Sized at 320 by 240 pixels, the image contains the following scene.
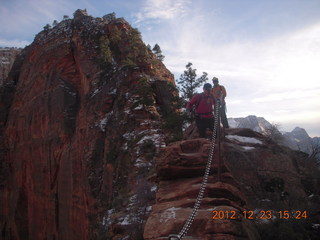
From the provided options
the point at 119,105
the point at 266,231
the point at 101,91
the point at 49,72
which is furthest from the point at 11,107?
the point at 266,231

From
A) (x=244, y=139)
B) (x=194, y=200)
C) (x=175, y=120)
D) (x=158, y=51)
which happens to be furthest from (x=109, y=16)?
(x=194, y=200)

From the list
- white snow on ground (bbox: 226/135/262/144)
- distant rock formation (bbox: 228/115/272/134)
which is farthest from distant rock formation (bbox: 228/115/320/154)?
white snow on ground (bbox: 226/135/262/144)

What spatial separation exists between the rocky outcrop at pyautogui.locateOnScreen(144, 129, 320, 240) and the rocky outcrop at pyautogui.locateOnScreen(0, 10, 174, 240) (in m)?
3.42

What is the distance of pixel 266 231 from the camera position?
6406mm

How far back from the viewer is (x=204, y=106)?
9.74 meters

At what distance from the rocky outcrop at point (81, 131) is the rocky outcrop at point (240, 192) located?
11.2 feet

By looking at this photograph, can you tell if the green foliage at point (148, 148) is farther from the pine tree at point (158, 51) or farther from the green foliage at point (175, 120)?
the pine tree at point (158, 51)

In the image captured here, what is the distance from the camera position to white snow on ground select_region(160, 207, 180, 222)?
5.71m

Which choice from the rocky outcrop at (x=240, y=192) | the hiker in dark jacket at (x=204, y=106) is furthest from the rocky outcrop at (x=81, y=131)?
the hiker in dark jacket at (x=204, y=106)

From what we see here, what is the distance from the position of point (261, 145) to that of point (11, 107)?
115 ft

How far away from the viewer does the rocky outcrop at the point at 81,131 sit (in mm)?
16312

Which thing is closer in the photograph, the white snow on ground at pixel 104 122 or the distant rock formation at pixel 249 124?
the white snow on ground at pixel 104 122

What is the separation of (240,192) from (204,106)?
3.66 metres

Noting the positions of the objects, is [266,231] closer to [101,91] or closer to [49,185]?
[101,91]
